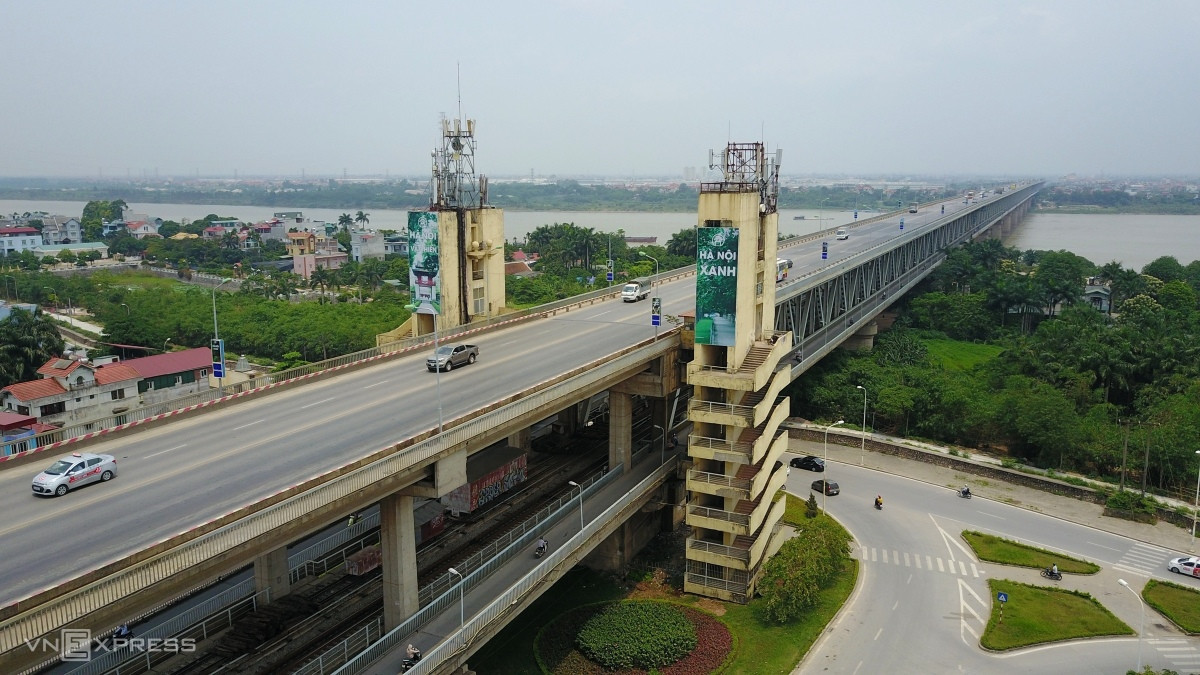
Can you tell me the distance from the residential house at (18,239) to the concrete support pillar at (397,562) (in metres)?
162

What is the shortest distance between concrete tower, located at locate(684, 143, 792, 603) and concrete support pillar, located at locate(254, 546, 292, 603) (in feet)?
57.2

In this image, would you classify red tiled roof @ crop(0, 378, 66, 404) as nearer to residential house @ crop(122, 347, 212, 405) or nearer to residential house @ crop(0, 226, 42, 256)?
residential house @ crop(122, 347, 212, 405)

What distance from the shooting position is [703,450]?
38.1 metres

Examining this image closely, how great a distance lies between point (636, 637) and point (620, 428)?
35.3 feet

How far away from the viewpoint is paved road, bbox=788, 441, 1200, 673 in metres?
33.5

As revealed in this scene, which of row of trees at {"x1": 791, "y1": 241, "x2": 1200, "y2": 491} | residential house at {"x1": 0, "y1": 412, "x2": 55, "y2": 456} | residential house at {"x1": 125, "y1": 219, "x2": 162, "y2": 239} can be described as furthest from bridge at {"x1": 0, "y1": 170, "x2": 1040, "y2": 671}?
residential house at {"x1": 125, "y1": 219, "x2": 162, "y2": 239}

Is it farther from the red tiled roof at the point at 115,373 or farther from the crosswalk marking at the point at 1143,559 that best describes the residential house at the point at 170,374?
the crosswalk marking at the point at 1143,559

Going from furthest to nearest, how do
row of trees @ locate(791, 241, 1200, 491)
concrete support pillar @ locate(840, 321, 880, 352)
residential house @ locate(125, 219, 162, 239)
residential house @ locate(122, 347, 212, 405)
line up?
residential house @ locate(125, 219, 162, 239) → concrete support pillar @ locate(840, 321, 880, 352) → residential house @ locate(122, 347, 212, 405) → row of trees @ locate(791, 241, 1200, 491)

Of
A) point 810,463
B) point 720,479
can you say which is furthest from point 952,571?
point 810,463

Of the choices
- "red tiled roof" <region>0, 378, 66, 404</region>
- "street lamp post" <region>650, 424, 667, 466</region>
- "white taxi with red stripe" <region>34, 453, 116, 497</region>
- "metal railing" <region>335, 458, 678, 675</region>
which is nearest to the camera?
"white taxi with red stripe" <region>34, 453, 116, 497</region>

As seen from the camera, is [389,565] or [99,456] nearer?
[99,456]

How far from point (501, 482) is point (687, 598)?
10136 mm

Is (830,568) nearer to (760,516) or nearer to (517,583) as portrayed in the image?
(760,516)

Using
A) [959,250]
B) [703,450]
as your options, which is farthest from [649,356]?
[959,250]
